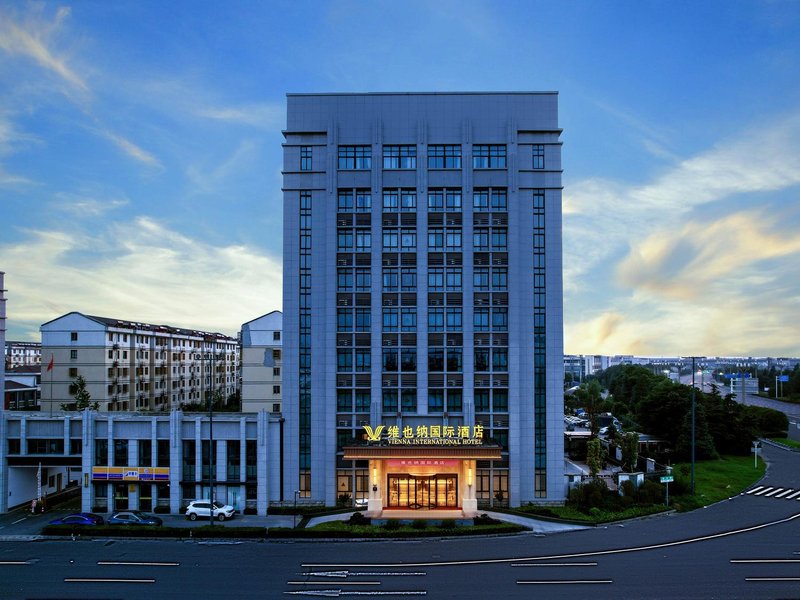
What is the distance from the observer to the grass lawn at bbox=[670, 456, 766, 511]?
4788cm

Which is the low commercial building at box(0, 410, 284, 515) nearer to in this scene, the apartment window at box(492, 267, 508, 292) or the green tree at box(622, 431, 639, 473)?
the apartment window at box(492, 267, 508, 292)

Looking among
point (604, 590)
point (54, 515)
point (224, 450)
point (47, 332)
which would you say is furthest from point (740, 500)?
point (47, 332)

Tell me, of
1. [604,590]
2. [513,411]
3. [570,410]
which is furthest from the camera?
[570,410]

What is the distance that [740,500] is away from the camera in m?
49.2

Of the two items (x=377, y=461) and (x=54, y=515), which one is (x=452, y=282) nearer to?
(x=377, y=461)

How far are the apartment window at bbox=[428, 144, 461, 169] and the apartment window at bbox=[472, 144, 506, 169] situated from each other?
1.62m

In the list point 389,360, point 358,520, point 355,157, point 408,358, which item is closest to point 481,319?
point 408,358

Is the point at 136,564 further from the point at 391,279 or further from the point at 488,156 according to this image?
the point at 488,156

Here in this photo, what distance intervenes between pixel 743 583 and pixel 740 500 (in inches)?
954

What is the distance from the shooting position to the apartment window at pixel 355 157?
169ft

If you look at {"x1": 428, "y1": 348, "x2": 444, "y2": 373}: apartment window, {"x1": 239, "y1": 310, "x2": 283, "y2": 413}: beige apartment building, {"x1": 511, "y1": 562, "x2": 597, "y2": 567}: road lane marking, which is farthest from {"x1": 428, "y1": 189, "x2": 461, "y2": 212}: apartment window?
{"x1": 511, "y1": 562, "x2": 597, "y2": 567}: road lane marking

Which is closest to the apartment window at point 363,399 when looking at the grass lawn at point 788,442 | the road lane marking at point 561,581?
the road lane marking at point 561,581

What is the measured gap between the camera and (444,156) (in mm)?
51312

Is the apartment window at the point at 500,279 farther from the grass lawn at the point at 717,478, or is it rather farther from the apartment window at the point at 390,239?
the grass lawn at the point at 717,478
